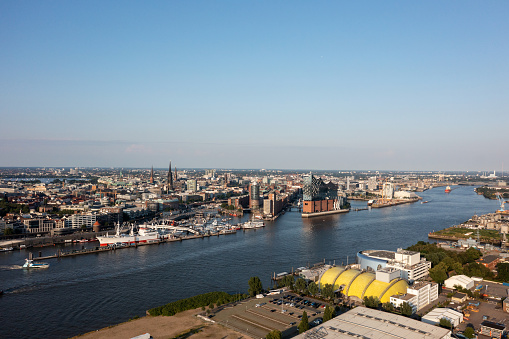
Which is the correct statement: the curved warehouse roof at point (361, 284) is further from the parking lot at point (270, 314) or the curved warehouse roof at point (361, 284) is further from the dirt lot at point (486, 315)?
the dirt lot at point (486, 315)

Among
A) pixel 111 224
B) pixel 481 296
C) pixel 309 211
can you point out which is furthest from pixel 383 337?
pixel 309 211

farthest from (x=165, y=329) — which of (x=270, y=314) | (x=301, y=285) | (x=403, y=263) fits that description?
(x=403, y=263)

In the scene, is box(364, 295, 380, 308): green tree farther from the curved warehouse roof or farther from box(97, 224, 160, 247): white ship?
box(97, 224, 160, 247): white ship

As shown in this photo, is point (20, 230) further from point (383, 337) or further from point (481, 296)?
point (481, 296)

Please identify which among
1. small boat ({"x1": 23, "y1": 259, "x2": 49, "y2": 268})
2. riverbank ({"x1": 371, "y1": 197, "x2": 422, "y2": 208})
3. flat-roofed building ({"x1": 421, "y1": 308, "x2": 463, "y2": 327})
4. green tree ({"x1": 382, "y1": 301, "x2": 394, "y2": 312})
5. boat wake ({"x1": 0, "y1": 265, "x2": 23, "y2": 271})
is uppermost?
green tree ({"x1": 382, "y1": 301, "x2": 394, "y2": 312})

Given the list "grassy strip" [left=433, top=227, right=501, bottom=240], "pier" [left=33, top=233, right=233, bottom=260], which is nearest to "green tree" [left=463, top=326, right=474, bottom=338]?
"grassy strip" [left=433, top=227, right=501, bottom=240]

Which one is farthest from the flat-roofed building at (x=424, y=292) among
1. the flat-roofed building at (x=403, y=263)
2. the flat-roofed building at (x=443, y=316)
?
the flat-roofed building at (x=403, y=263)

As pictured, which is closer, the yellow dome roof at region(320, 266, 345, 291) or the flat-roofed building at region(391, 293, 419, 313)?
the flat-roofed building at region(391, 293, 419, 313)
